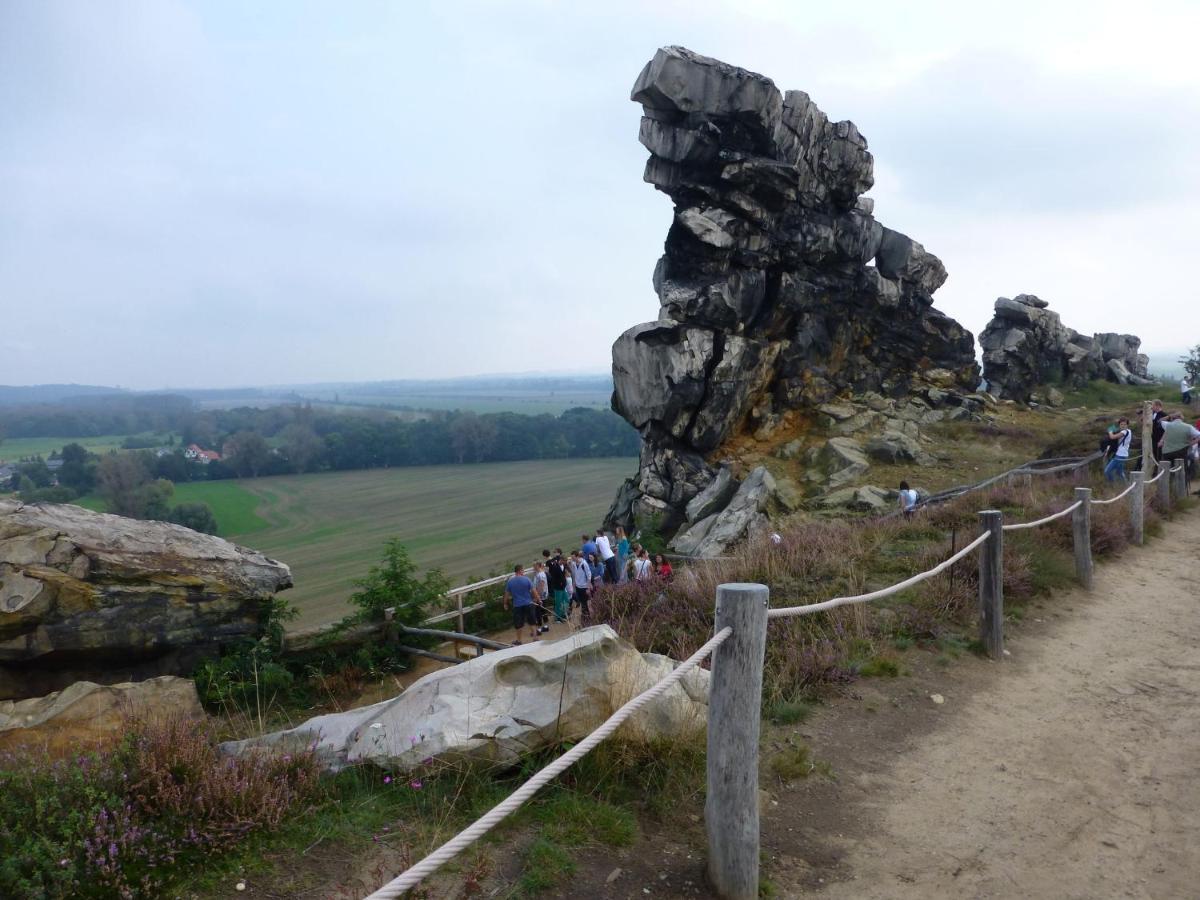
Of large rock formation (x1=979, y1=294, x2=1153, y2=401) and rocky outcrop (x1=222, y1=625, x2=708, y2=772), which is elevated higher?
large rock formation (x1=979, y1=294, x2=1153, y2=401)

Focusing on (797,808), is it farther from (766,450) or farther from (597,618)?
(766,450)

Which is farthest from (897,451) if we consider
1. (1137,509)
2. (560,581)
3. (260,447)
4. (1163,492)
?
(260,447)

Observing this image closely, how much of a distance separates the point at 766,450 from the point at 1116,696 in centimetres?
2128

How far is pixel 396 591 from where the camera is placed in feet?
43.1

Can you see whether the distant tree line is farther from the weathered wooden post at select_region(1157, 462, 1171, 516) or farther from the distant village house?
the weathered wooden post at select_region(1157, 462, 1171, 516)

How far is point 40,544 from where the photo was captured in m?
11.2

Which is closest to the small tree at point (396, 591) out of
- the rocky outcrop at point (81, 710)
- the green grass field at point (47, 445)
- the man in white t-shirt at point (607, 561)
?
the rocky outcrop at point (81, 710)

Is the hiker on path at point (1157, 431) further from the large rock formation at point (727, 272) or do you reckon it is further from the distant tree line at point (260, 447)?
the distant tree line at point (260, 447)

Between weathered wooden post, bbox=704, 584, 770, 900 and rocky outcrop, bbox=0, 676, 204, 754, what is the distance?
679 cm

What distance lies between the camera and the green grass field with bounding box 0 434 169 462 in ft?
312

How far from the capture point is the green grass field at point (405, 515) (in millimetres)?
49188

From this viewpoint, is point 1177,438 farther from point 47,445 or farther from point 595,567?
point 47,445

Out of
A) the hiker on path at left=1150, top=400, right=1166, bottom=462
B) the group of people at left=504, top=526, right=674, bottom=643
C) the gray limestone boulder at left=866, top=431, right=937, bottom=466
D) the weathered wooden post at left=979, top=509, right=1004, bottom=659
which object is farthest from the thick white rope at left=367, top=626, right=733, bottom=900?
the gray limestone boulder at left=866, top=431, right=937, bottom=466

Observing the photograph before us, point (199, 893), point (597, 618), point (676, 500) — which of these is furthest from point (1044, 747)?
point (676, 500)
